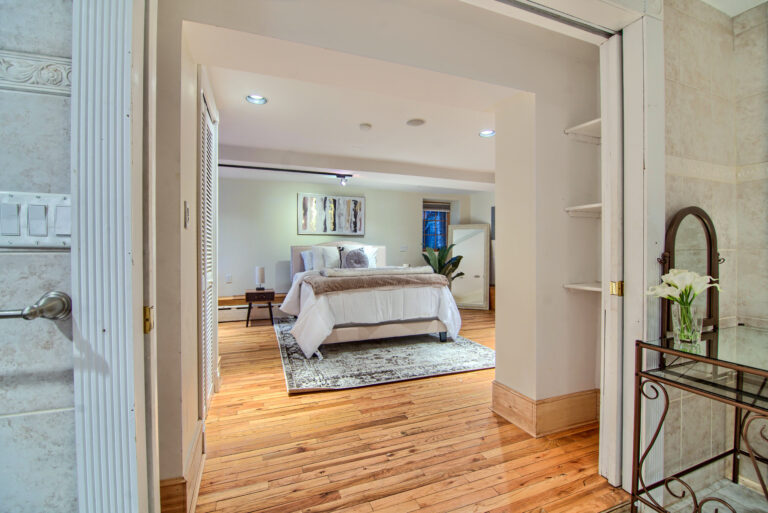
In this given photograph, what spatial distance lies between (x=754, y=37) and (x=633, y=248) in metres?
1.16

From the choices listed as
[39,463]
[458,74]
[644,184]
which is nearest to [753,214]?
[644,184]

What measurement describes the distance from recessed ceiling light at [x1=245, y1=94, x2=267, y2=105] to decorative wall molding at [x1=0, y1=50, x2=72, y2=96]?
2097 mm

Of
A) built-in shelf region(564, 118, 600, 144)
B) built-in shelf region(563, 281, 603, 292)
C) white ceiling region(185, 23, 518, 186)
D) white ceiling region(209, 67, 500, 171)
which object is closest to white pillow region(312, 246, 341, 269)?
white ceiling region(185, 23, 518, 186)

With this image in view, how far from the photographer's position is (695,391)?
1.08 m

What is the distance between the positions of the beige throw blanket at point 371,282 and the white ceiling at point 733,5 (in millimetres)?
2920

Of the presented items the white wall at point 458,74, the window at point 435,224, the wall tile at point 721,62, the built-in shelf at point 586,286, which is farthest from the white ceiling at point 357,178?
the wall tile at point 721,62

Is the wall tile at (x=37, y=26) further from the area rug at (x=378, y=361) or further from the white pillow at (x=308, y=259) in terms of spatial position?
the white pillow at (x=308, y=259)

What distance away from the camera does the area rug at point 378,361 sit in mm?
2802

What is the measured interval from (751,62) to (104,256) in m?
2.58

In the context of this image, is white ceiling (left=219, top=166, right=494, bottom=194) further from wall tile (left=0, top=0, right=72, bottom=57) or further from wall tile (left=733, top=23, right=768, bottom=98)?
wall tile (left=0, top=0, right=72, bottom=57)

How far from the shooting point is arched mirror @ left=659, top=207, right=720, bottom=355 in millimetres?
1386

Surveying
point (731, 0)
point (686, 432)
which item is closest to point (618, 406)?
point (686, 432)

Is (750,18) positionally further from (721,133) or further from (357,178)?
(357,178)

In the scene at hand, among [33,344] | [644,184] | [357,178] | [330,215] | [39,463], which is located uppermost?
[357,178]
